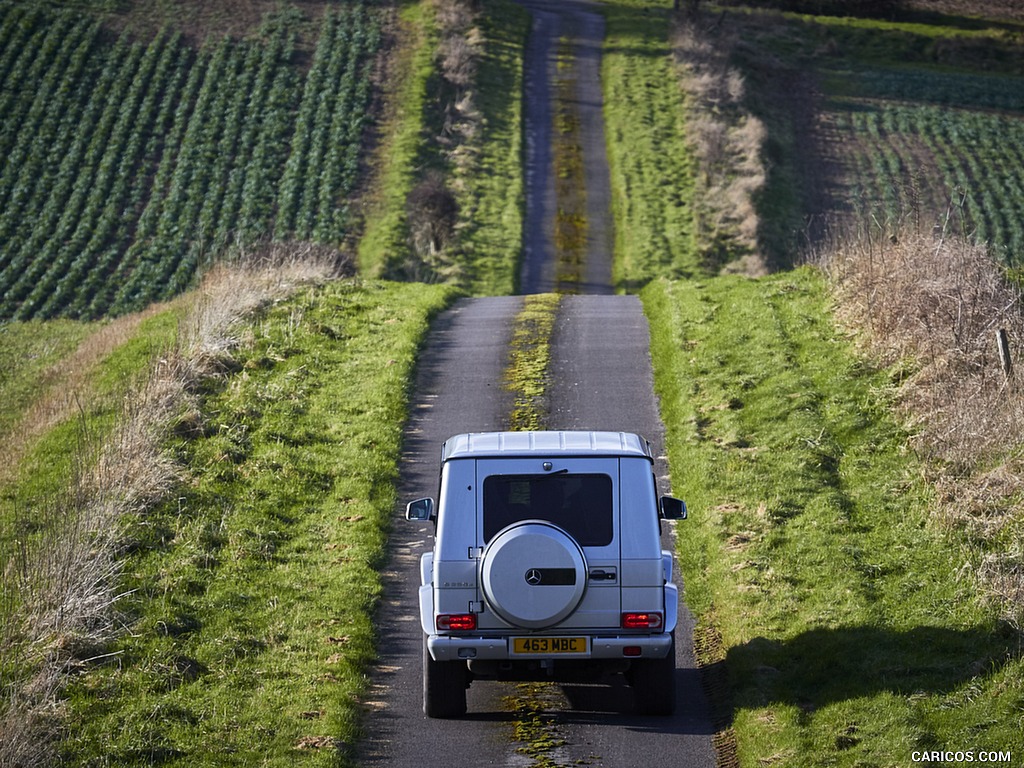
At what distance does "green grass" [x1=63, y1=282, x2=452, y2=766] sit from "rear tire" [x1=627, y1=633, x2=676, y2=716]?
2546mm

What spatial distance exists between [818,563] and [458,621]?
5.17 m

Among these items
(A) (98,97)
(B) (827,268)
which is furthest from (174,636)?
(A) (98,97)

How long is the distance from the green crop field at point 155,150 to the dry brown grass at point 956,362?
22980 mm

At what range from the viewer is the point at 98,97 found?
164ft

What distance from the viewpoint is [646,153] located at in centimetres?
4853

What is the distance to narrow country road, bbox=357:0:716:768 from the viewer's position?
10.5 m

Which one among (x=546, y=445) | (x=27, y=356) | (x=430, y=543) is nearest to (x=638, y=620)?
(x=546, y=445)

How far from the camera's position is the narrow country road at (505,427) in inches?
413

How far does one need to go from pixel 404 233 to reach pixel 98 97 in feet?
58.3

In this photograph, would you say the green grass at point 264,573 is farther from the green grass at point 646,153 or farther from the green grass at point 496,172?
the green grass at point 646,153

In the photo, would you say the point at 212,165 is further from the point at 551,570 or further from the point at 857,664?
the point at 857,664

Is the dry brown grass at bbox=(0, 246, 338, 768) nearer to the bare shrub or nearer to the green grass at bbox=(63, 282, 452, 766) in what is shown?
the green grass at bbox=(63, 282, 452, 766)

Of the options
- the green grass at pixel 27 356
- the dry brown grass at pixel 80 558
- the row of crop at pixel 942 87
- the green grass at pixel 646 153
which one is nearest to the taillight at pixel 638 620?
the dry brown grass at pixel 80 558

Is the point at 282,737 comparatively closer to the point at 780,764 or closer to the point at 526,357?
the point at 780,764
